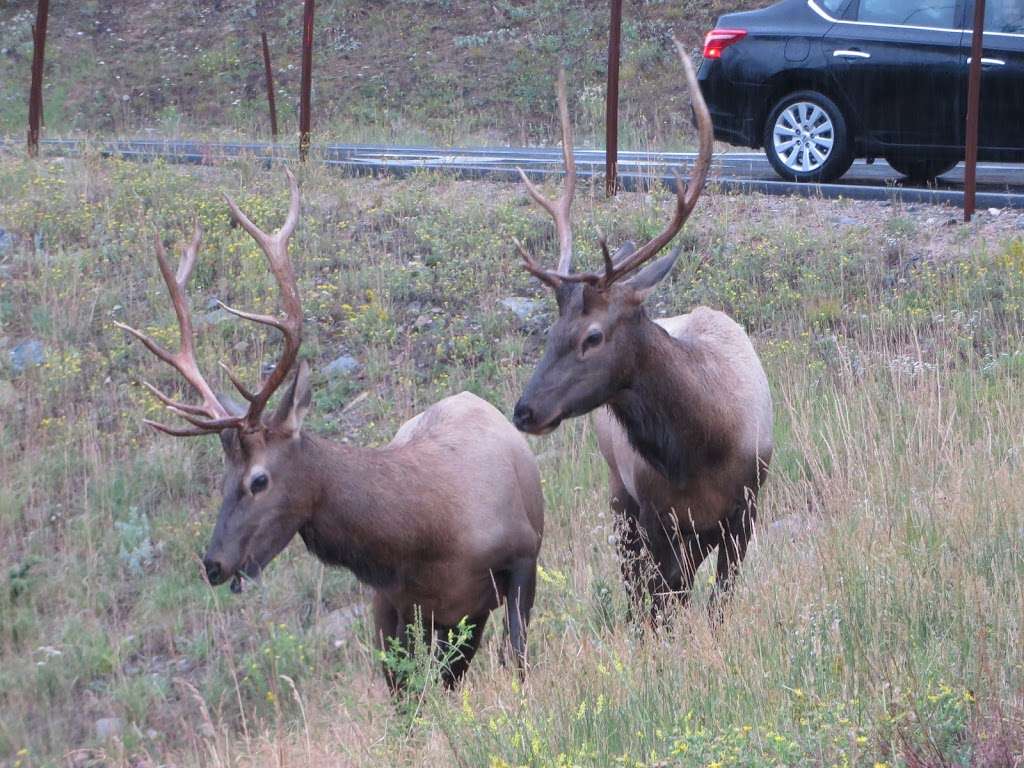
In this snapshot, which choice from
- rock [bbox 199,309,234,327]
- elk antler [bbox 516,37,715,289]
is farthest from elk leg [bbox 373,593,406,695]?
rock [bbox 199,309,234,327]

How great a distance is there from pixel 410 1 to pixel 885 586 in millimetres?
26431

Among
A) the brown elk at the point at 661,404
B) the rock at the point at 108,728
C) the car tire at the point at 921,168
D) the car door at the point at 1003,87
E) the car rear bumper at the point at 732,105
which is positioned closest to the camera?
the brown elk at the point at 661,404

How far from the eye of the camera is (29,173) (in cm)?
1348

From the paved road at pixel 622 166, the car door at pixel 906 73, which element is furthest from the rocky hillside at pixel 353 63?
the car door at pixel 906 73

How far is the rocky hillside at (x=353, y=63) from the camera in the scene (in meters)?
24.6

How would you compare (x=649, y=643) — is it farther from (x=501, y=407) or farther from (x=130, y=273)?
(x=130, y=273)

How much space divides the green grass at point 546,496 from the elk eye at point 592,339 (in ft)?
3.55

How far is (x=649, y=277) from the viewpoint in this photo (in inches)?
251

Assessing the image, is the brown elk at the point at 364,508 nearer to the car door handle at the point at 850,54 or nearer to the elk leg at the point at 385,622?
the elk leg at the point at 385,622

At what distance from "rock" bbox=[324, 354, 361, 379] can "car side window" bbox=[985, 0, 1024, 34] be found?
18.7 ft

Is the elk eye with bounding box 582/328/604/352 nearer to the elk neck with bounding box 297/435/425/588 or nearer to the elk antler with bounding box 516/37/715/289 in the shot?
the elk antler with bounding box 516/37/715/289

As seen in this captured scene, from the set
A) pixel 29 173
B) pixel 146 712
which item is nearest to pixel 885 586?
pixel 146 712

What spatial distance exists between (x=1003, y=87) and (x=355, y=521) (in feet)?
24.5

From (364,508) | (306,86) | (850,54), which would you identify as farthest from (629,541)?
(306,86)
